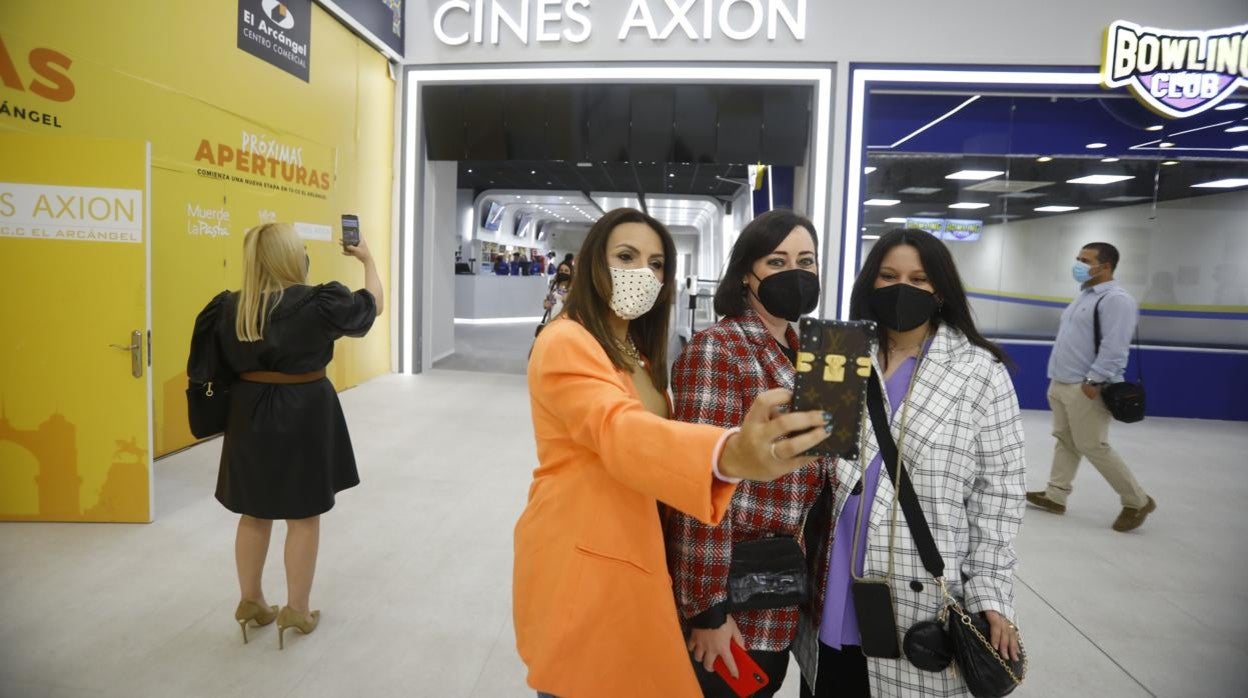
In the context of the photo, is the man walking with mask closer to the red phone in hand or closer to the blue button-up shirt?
the blue button-up shirt

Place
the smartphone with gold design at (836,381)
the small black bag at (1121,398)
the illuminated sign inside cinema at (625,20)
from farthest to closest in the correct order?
the illuminated sign inside cinema at (625,20) < the small black bag at (1121,398) < the smartphone with gold design at (836,381)

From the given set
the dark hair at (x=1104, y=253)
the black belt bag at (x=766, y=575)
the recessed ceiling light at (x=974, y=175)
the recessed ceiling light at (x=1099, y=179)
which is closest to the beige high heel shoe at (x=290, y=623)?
the black belt bag at (x=766, y=575)

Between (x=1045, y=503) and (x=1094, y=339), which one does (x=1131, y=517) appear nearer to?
(x=1045, y=503)

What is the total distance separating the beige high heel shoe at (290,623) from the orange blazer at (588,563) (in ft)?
5.69

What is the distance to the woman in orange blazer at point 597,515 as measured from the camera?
3.30 ft

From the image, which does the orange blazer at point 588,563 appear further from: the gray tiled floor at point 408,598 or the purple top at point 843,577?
the gray tiled floor at point 408,598

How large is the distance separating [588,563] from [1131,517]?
13.2 feet

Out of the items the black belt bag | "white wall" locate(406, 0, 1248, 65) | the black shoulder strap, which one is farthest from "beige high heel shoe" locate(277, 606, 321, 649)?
"white wall" locate(406, 0, 1248, 65)

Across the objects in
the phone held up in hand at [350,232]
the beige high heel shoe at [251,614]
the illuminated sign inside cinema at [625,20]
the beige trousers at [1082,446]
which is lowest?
the beige high heel shoe at [251,614]

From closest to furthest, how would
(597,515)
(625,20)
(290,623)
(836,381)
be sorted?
(836,381) → (597,515) → (290,623) → (625,20)

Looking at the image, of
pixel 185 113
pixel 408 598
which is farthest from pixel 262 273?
pixel 185 113

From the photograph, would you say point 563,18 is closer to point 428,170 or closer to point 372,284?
point 428,170

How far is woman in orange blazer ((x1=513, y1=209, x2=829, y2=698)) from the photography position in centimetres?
101

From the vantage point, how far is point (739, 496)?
Answer: 1223mm
